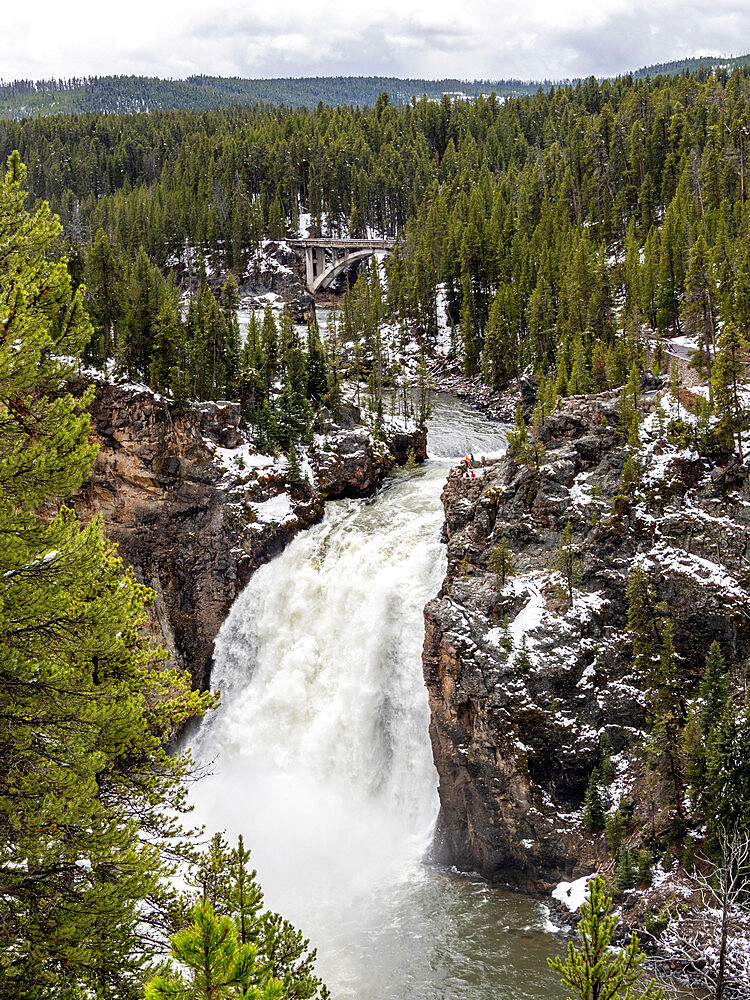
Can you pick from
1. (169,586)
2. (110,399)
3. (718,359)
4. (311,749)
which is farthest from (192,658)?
(718,359)

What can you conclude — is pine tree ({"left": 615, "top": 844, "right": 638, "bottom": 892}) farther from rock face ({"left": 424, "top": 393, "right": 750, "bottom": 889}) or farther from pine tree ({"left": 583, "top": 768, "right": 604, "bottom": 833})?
pine tree ({"left": 583, "top": 768, "right": 604, "bottom": 833})

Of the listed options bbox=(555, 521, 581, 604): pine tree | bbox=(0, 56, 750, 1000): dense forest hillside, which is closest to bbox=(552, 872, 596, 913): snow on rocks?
bbox=(0, 56, 750, 1000): dense forest hillside

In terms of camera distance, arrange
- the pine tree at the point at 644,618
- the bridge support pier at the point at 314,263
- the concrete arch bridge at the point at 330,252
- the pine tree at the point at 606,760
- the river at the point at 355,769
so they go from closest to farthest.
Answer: the river at the point at 355,769, the pine tree at the point at 606,760, the pine tree at the point at 644,618, the concrete arch bridge at the point at 330,252, the bridge support pier at the point at 314,263

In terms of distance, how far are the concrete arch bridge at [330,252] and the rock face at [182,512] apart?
82556mm

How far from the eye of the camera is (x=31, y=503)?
14.9 m

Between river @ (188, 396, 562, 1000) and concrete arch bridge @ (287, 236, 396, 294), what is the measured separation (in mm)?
81776

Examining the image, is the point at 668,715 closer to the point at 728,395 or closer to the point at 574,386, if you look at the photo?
the point at 728,395

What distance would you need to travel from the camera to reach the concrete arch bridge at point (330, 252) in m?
132

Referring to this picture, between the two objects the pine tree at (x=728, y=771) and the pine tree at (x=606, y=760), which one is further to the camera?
the pine tree at (x=606, y=760)

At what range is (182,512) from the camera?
53.5 meters

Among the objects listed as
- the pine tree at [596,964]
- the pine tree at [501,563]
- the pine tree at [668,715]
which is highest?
the pine tree at [596,964]

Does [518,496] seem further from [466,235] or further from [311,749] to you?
[466,235]

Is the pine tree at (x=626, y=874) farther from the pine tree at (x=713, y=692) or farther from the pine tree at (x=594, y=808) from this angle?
the pine tree at (x=713, y=692)

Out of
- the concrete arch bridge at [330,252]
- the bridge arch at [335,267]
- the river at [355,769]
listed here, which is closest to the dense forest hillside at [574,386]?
the concrete arch bridge at [330,252]
